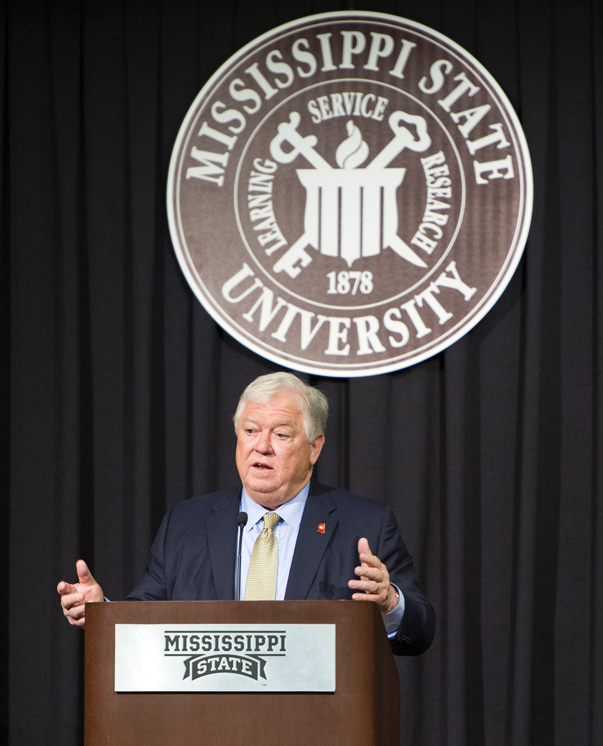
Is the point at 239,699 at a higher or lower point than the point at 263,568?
lower

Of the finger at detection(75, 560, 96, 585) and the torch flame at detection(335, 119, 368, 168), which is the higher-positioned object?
the torch flame at detection(335, 119, 368, 168)

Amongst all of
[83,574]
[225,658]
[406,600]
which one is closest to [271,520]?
[406,600]

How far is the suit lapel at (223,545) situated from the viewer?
2.60 metres

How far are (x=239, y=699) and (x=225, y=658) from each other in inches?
2.9

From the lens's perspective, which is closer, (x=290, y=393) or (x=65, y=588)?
(x=65, y=588)

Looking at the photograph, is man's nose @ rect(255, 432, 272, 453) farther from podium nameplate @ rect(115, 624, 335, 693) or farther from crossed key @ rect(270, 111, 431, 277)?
crossed key @ rect(270, 111, 431, 277)

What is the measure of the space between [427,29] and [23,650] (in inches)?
101

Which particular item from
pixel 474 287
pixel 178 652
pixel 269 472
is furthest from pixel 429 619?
pixel 474 287

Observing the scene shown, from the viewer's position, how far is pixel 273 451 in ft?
9.32

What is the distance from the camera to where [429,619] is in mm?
2555

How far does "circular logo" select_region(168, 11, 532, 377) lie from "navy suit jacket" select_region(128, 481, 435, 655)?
0.97 m

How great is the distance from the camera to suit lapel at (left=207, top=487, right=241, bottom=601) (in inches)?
102

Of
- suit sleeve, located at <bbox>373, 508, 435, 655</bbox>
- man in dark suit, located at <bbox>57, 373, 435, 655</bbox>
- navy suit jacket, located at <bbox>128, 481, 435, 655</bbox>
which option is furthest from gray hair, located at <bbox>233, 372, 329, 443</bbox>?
suit sleeve, located at <bbox>373, 508, 435, 655</bbox>

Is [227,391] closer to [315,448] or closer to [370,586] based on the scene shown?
[315,448]
